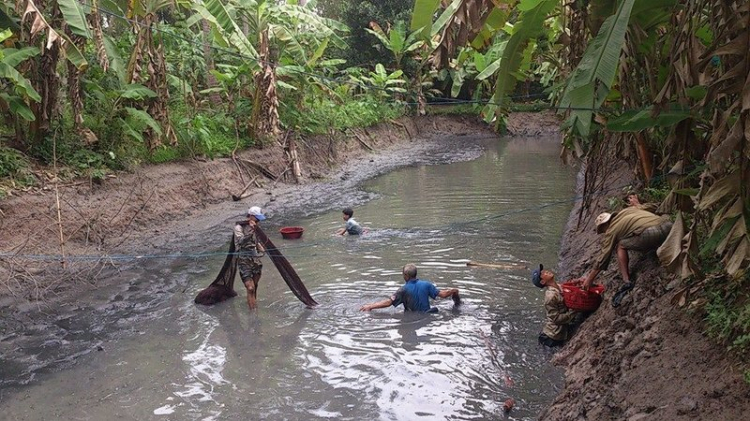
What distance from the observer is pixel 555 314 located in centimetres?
774

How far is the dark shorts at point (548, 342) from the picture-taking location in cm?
777

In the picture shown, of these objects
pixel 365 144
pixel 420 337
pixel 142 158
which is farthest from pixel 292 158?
pixel 420 337

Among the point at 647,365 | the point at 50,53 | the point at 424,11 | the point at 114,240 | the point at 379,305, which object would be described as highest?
the point at 424,11

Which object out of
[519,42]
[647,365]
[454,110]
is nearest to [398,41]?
[454,110]

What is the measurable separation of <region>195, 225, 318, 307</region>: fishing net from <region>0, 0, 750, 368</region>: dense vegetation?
314cm

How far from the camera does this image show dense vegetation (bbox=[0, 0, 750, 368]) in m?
4.54

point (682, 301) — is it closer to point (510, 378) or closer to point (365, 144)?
point (510, 378)

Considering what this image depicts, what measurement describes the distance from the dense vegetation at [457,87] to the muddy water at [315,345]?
75.8 inches

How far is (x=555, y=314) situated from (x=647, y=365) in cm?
252

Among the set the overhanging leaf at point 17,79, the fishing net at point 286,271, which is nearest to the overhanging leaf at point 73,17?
the overhanging leaf at point 17,79

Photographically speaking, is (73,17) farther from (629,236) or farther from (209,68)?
(629,236)

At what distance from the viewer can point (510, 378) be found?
7055 mm

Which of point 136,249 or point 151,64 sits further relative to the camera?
point 151,64

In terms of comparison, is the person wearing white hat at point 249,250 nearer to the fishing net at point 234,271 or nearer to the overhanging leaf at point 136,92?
the fishing net at point 234,271
